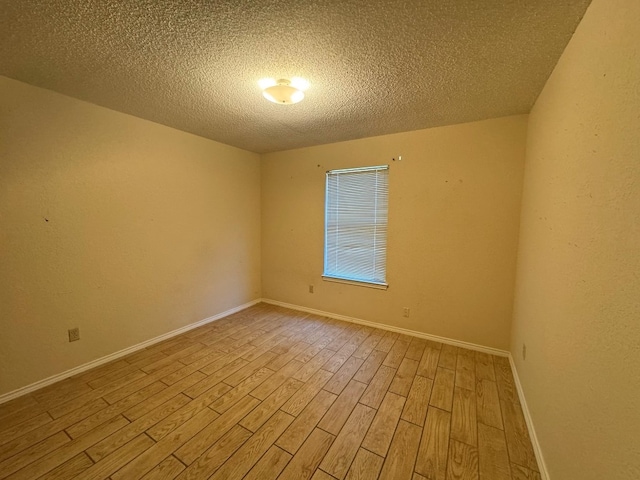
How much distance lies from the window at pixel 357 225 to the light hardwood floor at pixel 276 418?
39.4 inches

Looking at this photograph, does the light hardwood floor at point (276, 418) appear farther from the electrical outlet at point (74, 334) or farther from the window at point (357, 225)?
the window at point (357, 225)

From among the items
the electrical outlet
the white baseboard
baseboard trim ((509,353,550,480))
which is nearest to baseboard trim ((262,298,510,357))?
the white baseboard

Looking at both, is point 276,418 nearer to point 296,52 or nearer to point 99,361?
point 99,361

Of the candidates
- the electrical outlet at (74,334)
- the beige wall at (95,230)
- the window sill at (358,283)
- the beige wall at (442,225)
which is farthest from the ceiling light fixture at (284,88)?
the electrical outlet at (74,334)

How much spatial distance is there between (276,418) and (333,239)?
2.20 metres

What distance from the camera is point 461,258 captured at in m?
2.63

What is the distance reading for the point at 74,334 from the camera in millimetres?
2176

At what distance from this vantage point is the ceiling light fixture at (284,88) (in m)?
1.78

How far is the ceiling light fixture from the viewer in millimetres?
1781

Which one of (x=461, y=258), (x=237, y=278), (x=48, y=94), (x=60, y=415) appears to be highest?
(x=48, y=94)

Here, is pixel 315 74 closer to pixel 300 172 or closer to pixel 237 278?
pixel 300 172

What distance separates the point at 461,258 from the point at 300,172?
7.70 ft

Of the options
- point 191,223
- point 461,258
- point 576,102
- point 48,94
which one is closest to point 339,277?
point 461,258

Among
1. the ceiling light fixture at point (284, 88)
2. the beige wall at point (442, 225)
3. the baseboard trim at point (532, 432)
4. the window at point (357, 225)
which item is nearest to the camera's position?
the baseboard trim at point (532, 432)
